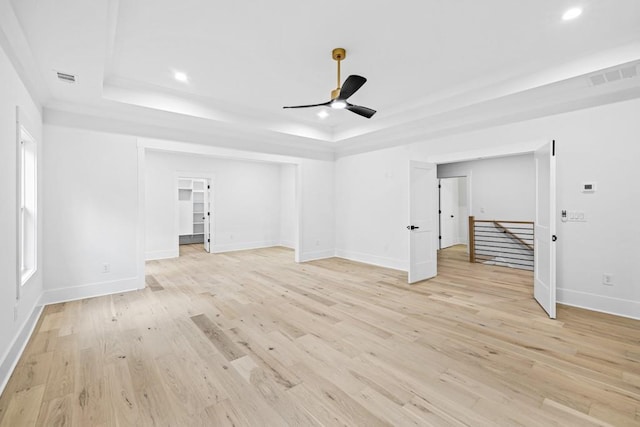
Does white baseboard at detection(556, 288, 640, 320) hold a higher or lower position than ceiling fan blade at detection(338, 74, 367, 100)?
lower

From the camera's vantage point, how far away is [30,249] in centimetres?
339

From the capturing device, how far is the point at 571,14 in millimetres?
2504

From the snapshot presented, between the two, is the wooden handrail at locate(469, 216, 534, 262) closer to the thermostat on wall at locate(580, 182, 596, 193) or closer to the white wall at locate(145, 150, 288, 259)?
the thermostat on wall at locate(580, 182, 596, 193)

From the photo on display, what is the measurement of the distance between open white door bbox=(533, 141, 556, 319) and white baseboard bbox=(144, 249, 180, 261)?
24.5 ft

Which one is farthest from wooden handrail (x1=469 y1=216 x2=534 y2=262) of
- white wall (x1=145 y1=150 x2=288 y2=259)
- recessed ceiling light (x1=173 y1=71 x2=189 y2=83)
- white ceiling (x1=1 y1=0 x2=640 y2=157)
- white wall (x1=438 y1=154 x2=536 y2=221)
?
recessed ceiling light (x1=173 y1=71 x2=189 y2=83)

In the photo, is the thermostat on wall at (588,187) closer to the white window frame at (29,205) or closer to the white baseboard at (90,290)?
the white baseboard at (90,290)

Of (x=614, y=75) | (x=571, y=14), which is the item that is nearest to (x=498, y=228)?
(x=614, y=75)

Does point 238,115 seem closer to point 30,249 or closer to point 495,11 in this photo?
point 30,249

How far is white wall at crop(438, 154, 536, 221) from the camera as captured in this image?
7020 mm

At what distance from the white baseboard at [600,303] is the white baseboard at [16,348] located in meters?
5.69

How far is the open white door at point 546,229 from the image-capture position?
10.7 feet

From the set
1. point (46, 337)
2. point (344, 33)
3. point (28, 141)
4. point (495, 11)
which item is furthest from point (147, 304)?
point (495, 11)

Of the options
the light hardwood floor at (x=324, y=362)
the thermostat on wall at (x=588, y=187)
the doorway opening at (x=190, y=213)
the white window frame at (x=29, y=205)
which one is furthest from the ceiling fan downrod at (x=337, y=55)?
the doorway opening at (x=190, y=213)

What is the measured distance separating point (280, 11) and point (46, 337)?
3817 millimetres
